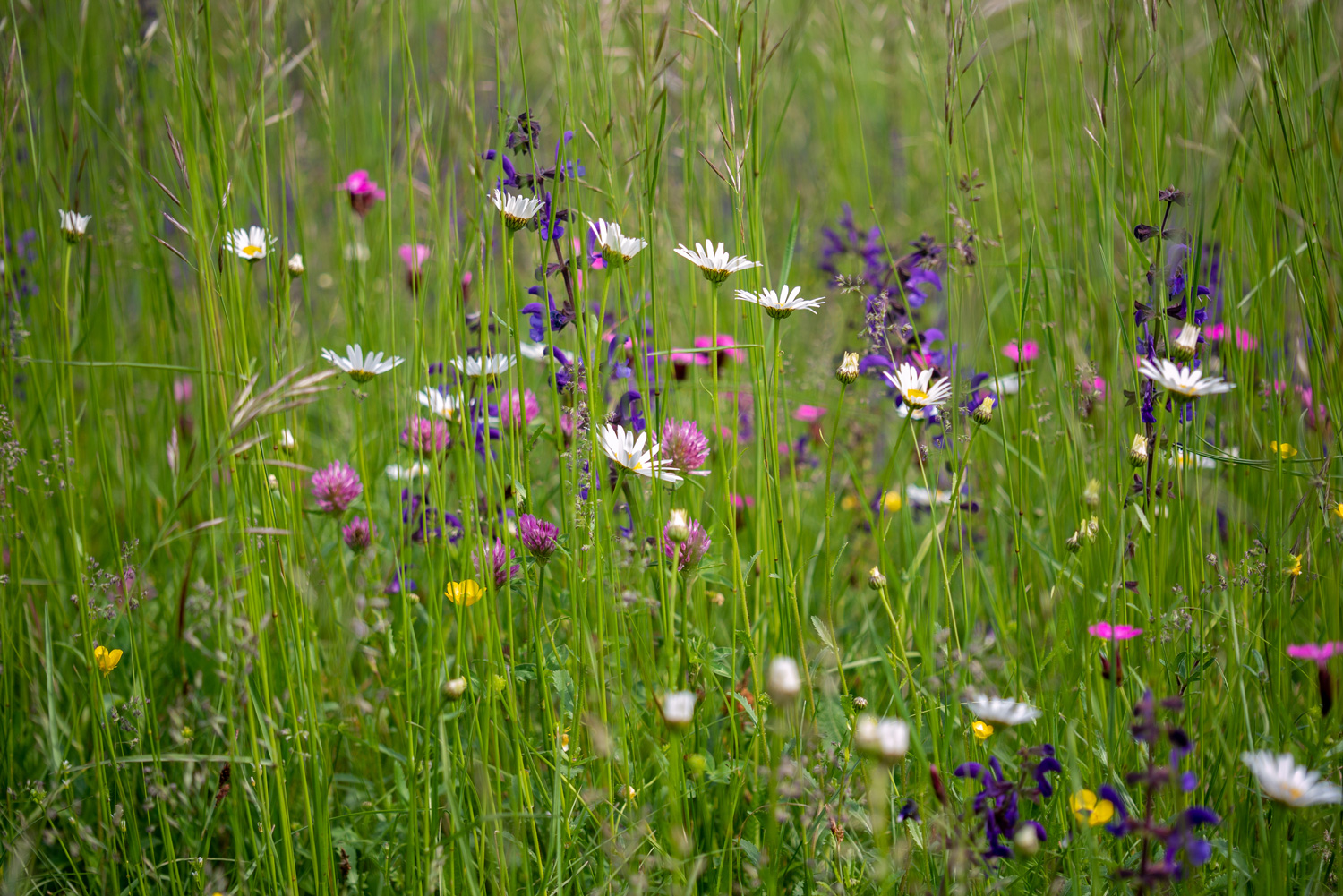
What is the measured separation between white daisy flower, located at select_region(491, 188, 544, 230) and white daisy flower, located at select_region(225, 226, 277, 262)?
292 mm

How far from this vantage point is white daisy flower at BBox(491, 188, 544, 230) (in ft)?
3.74

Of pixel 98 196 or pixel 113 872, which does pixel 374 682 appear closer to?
pixel 113 872

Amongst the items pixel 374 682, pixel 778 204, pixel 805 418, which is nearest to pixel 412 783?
pixel 374 682

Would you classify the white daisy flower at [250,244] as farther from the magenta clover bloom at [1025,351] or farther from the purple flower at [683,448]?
the magenta clover bloom at [1025,351]

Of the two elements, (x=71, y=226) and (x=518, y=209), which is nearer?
(x=518, y=209)

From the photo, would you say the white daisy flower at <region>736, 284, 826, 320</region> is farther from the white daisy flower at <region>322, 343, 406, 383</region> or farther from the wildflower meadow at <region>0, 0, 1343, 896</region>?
the white daisy flower at <region>322, 343, 406, 383</region>

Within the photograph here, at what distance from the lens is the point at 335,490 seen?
1.47 m

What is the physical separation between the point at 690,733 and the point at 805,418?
1.22 m

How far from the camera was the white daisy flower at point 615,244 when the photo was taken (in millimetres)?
1097

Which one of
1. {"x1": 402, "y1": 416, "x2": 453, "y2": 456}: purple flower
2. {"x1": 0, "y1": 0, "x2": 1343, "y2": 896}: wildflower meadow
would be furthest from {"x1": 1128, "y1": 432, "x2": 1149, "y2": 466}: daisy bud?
{"x1": 402, "y1": 416, "x2": 453, "y2": 456}: purple flower

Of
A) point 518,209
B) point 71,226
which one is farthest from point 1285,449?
point 71,226

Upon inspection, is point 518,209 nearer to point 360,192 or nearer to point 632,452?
point 632,452

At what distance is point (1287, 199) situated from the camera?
152 cm

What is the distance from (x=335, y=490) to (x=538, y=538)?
506 millimetres
